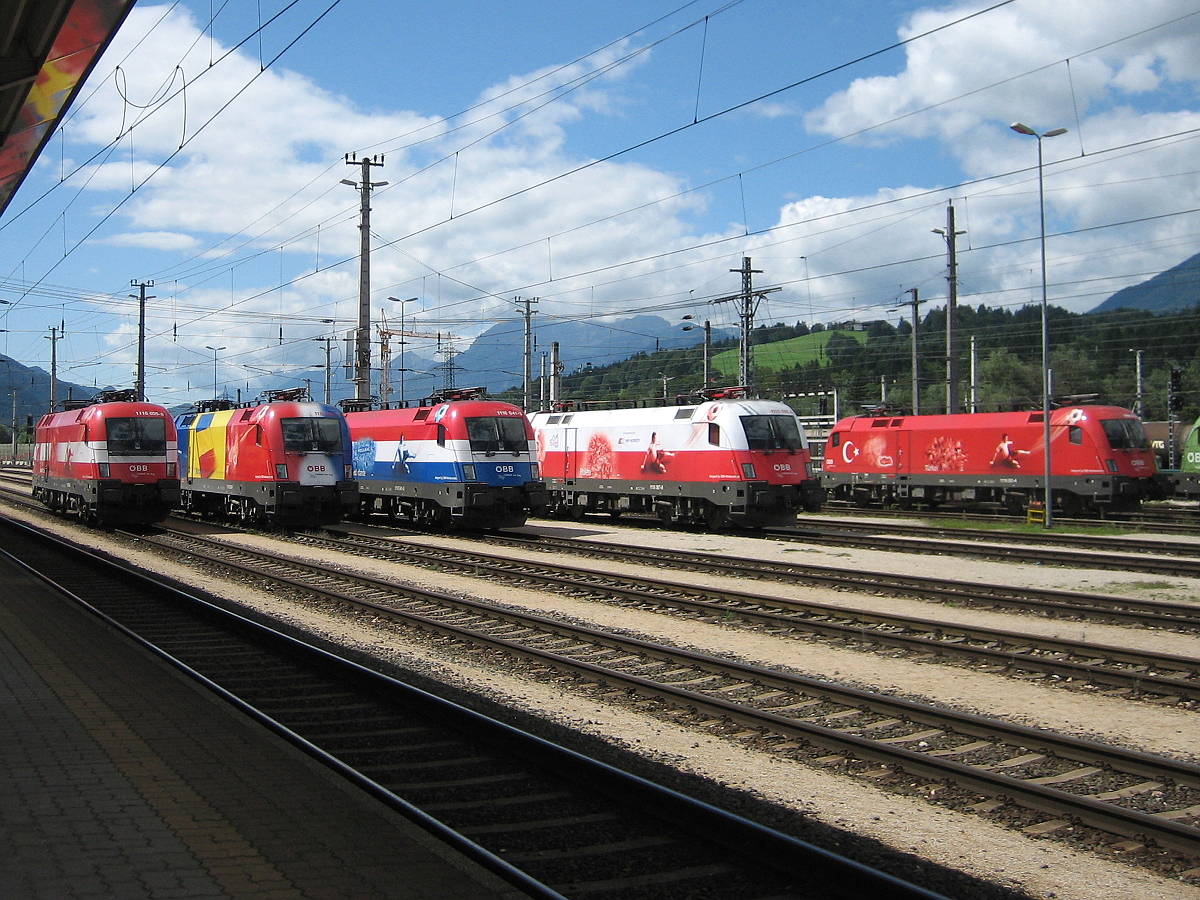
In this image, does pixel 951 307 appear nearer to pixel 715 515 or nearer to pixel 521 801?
pixel 715 515

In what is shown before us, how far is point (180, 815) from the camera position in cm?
571

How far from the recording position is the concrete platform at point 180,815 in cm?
478

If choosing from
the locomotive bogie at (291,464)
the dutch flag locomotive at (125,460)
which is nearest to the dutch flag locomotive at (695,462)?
the locomotive bogie at (291,464)

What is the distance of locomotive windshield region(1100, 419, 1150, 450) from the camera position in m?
29.8

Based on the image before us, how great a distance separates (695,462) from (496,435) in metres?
5.13

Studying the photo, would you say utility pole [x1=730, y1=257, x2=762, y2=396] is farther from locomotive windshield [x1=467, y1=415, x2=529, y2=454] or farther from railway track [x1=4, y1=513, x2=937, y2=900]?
railway track [x1=4, y1=513, x2=937, y2=900]

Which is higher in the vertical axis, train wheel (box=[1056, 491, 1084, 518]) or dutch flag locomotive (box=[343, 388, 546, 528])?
dutch flag locomotive (box=[343, 388, 546, 528])

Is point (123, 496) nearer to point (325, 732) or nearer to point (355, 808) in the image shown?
point (325, 732)

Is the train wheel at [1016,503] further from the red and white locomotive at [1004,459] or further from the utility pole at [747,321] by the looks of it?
the utility pole at [747,321]

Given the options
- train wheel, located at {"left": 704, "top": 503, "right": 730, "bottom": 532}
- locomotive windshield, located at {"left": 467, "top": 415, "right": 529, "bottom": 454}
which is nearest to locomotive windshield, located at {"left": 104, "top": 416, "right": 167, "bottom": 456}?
locomotive windshield, located at {"left": 467, "top": 415, "right": 529, "bottom": 454}

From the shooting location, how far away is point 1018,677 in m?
10.1

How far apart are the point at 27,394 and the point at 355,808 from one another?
211041 millimetres

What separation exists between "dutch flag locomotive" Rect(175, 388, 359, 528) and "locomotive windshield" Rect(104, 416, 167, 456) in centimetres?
185

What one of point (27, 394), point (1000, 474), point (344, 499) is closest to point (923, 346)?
point (1000, 474)
